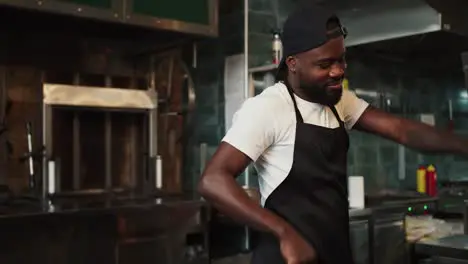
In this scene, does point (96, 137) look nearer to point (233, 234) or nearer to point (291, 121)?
point (233, 234)

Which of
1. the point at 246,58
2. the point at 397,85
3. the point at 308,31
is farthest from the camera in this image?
the point at 397,85

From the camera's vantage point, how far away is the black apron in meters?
1.28

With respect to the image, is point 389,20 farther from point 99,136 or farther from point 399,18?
point 99,136

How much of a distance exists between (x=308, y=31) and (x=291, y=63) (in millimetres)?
100

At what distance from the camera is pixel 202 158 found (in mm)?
3246

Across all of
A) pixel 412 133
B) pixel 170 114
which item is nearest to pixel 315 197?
pixel 412 133

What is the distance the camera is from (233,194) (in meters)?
1.12

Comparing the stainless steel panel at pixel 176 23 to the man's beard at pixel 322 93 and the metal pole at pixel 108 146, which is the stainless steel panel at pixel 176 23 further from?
the man's beard at pixel 322 93

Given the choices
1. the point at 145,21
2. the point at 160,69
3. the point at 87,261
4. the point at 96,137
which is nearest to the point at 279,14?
the point at 160,69

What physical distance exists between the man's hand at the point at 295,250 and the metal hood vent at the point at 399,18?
2023 mm

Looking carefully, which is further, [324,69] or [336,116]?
[336,116]

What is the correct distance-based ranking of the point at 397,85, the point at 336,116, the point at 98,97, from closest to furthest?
the point at 336,116 → the point at 98,97 → the point at 397,85

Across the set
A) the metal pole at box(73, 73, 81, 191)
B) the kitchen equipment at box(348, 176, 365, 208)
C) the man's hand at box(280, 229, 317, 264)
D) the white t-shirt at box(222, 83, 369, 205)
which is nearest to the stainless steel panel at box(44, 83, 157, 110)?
the metal pole at box(73, 73, 81, 191)

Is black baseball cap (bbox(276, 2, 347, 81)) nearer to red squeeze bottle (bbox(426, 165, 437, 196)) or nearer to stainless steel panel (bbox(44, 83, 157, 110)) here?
stainless steel panel (bbox(44, 83, 157, 110))
